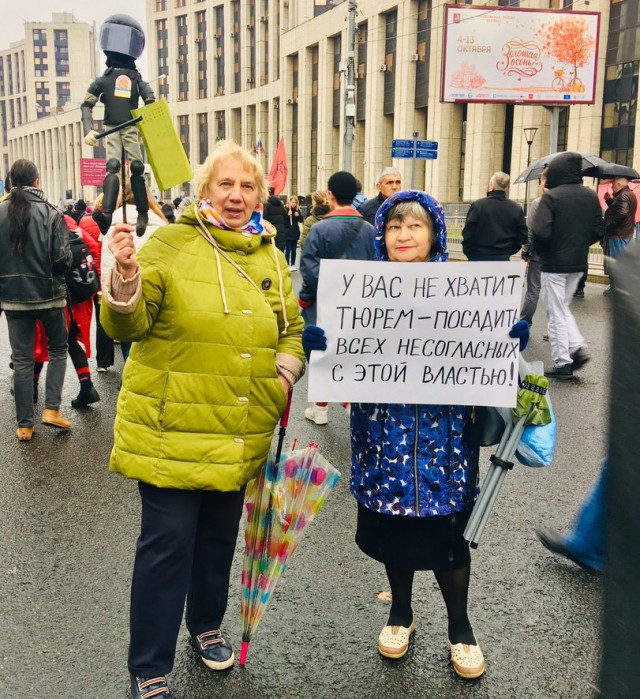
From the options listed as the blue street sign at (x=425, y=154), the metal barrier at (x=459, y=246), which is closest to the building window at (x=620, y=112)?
the metal barrier at (x=459, y=246)

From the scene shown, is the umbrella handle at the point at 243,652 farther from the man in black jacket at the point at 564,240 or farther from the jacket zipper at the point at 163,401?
the man in black jacket at the point at 564,240

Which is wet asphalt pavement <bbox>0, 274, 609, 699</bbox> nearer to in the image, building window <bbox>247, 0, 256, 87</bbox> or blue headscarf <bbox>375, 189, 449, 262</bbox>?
blue headscarf <bbox>375, 189, 449, 262</bbox>

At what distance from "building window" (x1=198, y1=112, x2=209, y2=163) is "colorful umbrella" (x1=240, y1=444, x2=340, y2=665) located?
256 ft

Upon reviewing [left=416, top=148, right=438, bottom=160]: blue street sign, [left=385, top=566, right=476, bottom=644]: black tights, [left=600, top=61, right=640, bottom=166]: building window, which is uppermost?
[left=600, top=61, right=640, bottom=166]: building window

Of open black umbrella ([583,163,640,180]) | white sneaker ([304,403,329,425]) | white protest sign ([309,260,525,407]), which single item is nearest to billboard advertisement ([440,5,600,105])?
open black umbrella ([583,163,640,180])

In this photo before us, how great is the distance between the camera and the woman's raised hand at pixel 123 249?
2.38 m

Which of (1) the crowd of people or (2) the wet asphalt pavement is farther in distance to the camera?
(2) the wet asphalt pavement

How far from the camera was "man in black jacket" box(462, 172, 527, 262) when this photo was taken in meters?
9.49

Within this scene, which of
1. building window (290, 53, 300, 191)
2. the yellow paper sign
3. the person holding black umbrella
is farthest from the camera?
building window (290, 53, 300, 191)

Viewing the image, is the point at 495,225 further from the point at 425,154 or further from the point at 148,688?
the point at 425,154

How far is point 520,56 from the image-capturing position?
1056 inches

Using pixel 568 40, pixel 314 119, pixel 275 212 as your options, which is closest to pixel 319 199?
pixel 275 212

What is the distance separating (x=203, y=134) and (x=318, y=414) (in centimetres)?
7750

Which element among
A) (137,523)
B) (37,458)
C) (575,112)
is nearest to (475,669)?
(137,523)
